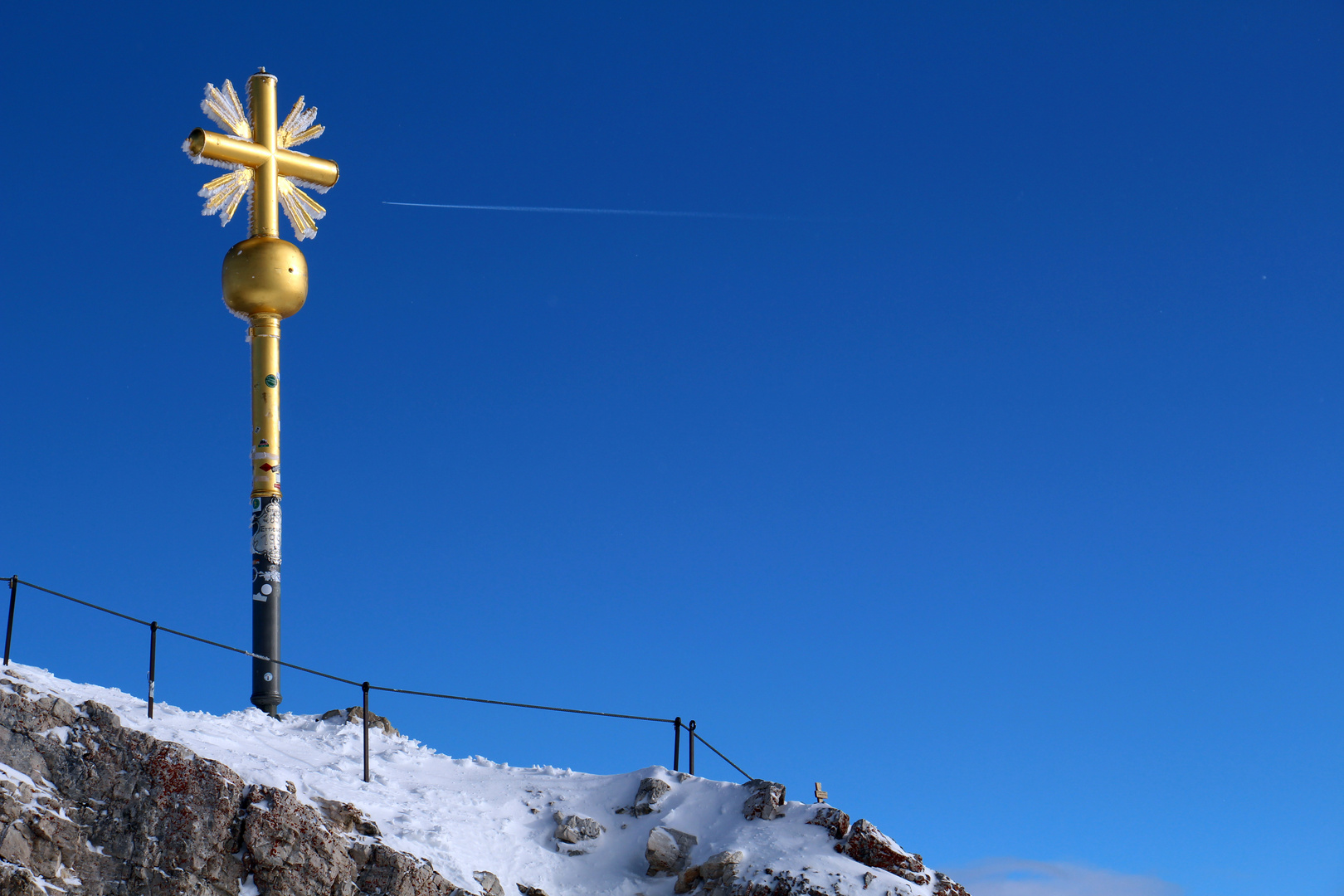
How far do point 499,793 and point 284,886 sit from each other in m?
3.86

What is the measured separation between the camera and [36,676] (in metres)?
14.9

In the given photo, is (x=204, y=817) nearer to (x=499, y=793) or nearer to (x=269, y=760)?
(x=269, y=760)

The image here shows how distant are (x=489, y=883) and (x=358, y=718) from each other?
508 centimetres

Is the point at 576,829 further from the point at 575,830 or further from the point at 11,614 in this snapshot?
the point at 11,614

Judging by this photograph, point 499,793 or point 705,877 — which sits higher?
point 499,793

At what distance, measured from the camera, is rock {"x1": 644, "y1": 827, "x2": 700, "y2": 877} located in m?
15.2

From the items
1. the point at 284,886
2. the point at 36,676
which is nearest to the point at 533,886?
the point at 284,886

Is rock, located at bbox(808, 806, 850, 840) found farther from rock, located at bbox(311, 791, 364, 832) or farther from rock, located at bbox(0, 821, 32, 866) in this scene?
rock, located at bbox(0, 821, 32, 866)

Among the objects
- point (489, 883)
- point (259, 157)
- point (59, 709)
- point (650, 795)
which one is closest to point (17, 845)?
point (59, 709)

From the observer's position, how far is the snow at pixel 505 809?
1450 centimetres

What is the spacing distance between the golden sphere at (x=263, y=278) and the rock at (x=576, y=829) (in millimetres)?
10037

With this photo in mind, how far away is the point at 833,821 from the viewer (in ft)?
49.5

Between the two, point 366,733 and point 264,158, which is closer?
point 366,733

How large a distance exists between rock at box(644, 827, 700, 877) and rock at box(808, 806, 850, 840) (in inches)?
56.1
